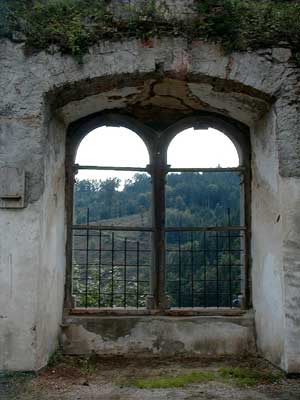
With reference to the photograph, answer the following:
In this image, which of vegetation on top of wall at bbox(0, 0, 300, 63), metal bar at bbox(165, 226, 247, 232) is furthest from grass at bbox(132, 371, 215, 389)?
vegetation on top of wall at bbox(0, 0, 300, 63)

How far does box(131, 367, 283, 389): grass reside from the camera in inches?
182

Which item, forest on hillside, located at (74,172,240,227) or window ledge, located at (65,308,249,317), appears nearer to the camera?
window ledge, located at (65,308,249,317)

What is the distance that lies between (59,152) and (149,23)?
69.5 inches

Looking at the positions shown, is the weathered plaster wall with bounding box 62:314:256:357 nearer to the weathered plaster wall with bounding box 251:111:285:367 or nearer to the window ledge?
the window ledge

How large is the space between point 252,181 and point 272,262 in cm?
119

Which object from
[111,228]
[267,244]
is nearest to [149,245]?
[111,228]

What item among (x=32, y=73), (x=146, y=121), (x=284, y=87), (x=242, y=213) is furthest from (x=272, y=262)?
(x=32, y=73)

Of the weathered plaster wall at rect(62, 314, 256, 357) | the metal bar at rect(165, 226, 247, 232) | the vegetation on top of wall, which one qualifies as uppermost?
the vegetation on top of wall

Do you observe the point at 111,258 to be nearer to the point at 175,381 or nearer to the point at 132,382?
the point at 132,382

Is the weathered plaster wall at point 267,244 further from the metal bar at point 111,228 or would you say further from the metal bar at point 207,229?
the metal bar at point 111,228

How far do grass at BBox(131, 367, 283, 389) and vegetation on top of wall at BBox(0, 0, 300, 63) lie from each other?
3.20m

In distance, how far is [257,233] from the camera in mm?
5832

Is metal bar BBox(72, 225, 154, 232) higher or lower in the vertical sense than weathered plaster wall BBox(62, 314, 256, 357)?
higher

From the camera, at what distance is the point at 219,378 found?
484 cm
